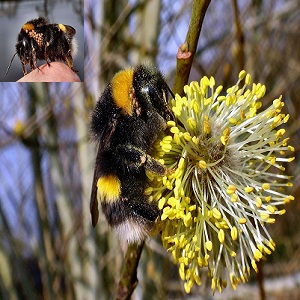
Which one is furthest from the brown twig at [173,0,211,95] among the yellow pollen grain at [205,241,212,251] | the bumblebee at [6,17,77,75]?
the bumblebee at [6,17,77,75]

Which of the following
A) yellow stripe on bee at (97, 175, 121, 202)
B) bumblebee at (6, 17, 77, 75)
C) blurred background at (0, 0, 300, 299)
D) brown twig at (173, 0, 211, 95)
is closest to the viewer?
brown twig at (173, 0, 211, 95)

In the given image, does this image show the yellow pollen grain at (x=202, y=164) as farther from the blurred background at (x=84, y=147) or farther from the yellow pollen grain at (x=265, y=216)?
the blurred background at (x=84, y=147)

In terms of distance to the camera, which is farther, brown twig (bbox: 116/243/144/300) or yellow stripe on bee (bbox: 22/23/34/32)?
yellow stripe on bee (bbox: 22/23/34/32)

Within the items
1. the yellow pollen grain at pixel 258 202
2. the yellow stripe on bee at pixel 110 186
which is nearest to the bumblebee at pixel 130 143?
the yellow stripe on bee at pixel 110 186

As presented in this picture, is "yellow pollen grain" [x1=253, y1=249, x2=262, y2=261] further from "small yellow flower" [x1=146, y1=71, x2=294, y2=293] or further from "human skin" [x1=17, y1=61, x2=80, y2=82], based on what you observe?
"human skin" [x1=17, y1=61, x2=80, y2=82]

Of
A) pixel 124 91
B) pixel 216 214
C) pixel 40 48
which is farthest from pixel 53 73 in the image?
pixel 216 214

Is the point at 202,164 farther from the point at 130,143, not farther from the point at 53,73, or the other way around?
the point at 53,73
